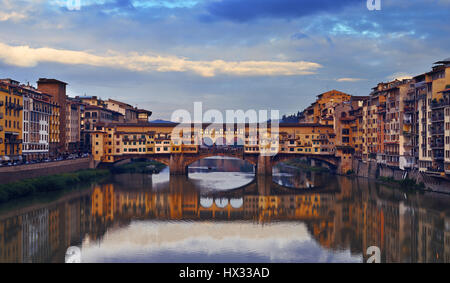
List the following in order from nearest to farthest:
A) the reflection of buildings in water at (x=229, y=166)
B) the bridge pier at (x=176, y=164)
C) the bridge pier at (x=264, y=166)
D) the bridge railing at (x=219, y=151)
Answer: the bridge pier at (x=264, y=166) < the bridge pier at (x=176, y=164) < the bridge railing at (x=219, y=151) < the reflection of buildings in water at (x=229, y=166)

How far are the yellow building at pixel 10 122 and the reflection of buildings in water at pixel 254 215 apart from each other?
31.5 ft

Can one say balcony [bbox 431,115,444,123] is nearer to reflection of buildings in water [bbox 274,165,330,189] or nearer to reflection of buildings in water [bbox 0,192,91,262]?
reflection of buildings in water [bbox 274,165,330,189]

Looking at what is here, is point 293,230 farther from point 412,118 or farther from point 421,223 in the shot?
point 412,118

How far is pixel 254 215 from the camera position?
36.9 meters

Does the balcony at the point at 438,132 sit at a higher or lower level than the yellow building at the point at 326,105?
lower

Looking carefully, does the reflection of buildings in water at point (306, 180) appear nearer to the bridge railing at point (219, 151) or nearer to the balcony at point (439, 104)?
the bridge railing at point (219, 151)

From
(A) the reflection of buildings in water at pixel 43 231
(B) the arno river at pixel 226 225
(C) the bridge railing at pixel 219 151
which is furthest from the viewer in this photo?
(C) the bridge railing at pixel 219 151

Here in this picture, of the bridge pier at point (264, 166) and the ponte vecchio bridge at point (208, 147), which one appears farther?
the ponte vecchio bridge at point (208, 147)

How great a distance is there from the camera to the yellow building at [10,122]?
46.6 metres

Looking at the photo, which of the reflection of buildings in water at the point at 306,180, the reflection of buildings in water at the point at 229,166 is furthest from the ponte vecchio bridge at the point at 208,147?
the reflection of buildings in water at the point at 229,166

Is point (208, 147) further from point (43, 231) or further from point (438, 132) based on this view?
point (43, 231)

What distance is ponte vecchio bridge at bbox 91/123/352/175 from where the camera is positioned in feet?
213

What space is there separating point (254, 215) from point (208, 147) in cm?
3136

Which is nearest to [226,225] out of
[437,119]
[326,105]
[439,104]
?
[437,119]
